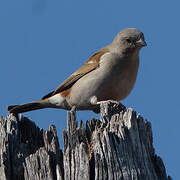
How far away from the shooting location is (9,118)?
16.1 ft

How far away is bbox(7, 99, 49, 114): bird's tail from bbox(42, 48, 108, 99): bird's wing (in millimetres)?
254

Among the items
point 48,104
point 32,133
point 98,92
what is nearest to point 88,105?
point 98,92

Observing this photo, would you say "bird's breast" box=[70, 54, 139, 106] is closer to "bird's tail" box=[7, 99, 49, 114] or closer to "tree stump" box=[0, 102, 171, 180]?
"bird's tail" box=[7, 99, 49, 114]

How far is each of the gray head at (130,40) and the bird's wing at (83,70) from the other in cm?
37

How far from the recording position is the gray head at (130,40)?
7484 mm

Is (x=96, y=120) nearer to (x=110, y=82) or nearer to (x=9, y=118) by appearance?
(x=9, y=118)

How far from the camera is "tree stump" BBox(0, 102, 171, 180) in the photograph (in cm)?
379

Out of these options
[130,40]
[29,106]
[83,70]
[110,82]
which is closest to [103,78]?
[110,82]

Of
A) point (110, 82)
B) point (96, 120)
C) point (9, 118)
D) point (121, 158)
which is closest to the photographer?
point (121, 158)

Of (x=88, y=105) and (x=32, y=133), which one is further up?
(x=88, y=105)

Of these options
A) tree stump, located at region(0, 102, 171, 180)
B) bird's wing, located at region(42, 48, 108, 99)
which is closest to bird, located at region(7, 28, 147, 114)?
Answer: bird's wing, located at region(42, 48, 108, 99)

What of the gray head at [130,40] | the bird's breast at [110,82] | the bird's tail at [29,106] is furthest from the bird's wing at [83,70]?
the gray head at [130,40]

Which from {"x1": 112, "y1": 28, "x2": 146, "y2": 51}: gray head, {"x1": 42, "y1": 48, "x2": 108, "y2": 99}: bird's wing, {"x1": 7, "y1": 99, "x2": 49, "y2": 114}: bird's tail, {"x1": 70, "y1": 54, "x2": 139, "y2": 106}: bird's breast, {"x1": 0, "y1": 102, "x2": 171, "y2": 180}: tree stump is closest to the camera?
{"x1": 0, "y1": 102, "x2": 171, "y2": 180}: tree stump

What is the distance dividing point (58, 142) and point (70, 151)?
13.5 inches
